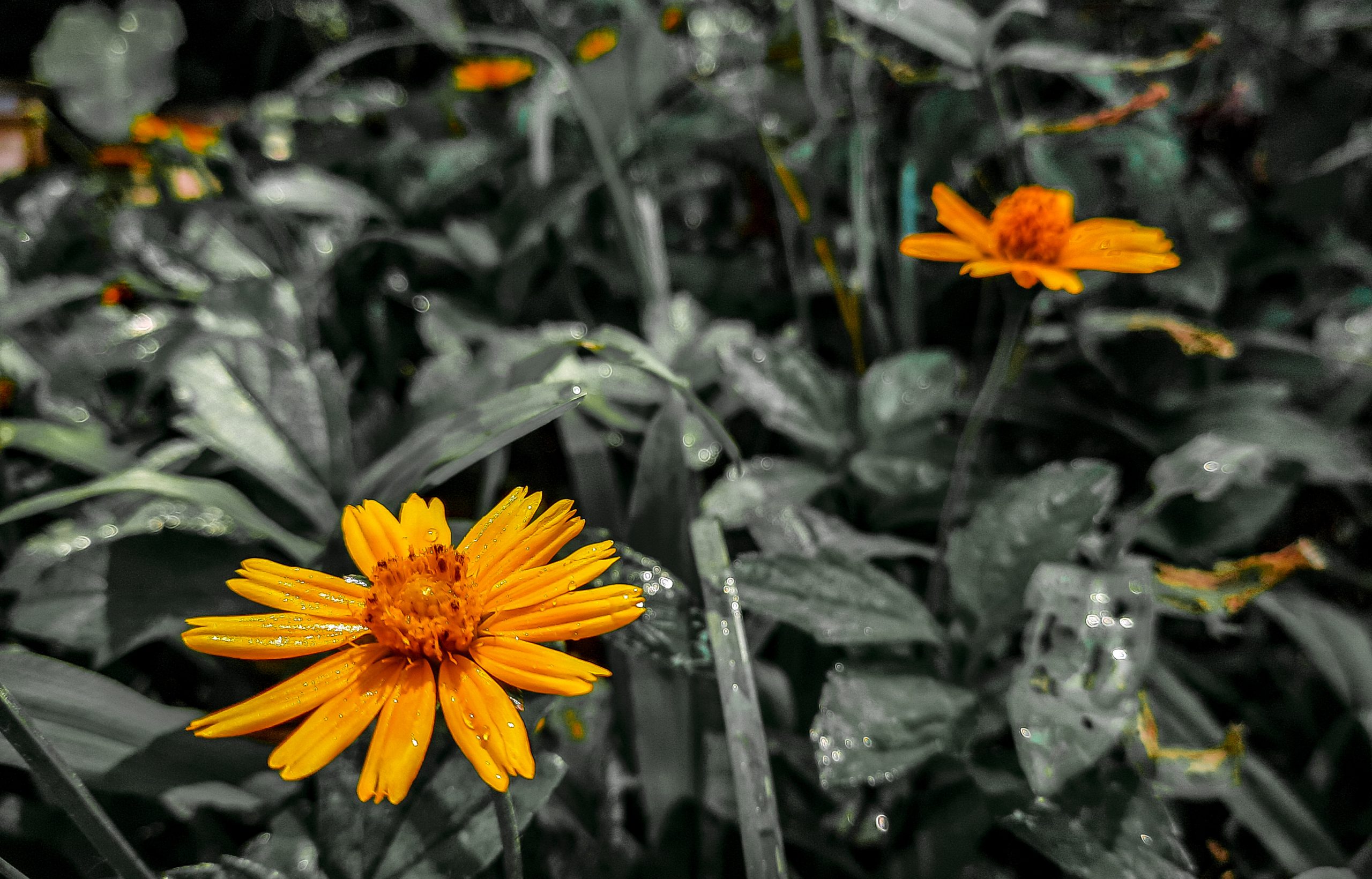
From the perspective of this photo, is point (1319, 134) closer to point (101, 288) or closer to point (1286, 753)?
point (1286, 753)

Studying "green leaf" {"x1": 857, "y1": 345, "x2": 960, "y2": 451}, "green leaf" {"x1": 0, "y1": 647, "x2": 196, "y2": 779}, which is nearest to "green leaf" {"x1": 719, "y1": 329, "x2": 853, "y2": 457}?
"green leaf" {"x1": 857, "y1": 345, "x2": 960, "y2": 451}

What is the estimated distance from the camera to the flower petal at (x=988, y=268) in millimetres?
538

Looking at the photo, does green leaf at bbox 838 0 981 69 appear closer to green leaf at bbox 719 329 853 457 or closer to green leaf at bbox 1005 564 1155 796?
green leaf at bbox 719 329 853 457

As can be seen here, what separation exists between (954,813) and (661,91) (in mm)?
965

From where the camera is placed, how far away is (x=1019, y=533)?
65 centimetres

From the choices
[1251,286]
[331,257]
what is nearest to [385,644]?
[331,257]

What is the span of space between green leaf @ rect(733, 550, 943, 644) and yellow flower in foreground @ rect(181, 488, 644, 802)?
185 mm

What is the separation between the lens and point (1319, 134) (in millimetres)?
1117

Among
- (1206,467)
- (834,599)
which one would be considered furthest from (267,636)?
(1206,467)

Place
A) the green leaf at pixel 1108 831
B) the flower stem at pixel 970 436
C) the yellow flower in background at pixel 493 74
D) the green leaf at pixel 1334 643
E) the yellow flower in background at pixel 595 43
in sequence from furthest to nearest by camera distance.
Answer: the yellow flower in background at pixel 493 74 → the yellow flower in background at pixel 595 43 → the green leaf at pixel 1334 643 → the flower stem at pixel 970 436 → the green leaf at pixel 1108 831

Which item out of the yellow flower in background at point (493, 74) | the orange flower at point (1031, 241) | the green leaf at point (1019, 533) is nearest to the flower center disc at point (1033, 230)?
the orange flower at point (1031, 241)

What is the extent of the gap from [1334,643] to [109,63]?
174 cm

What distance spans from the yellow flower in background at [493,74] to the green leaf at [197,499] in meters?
0.94

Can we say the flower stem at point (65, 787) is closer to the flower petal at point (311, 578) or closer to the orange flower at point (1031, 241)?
the flower petal at point (311, 578)
